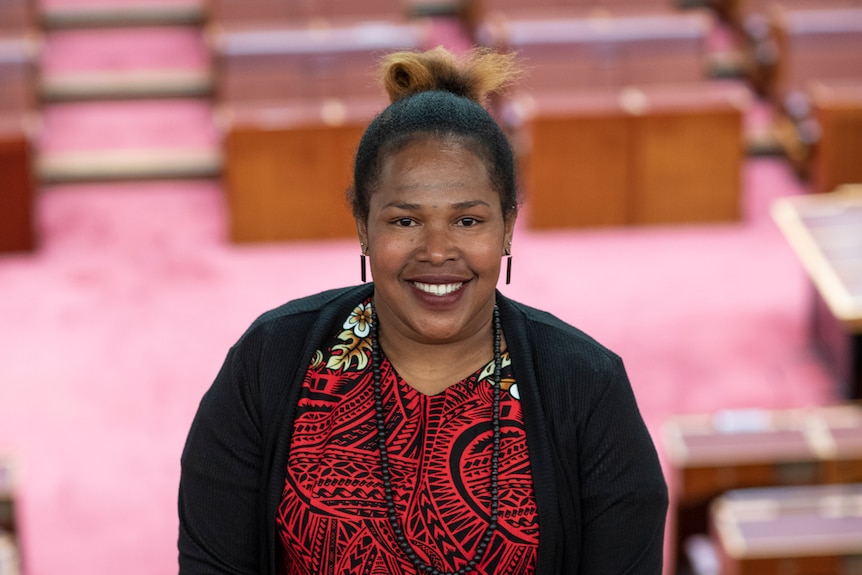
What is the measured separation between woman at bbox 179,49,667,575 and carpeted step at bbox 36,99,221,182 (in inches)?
99.3

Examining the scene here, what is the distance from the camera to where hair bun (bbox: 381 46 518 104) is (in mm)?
737

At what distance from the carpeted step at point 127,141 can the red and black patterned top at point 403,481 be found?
2521mm

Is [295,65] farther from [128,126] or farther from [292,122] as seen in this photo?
[128,126]

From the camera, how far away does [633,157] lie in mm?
2973

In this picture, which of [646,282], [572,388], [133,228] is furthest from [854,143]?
[572,388]

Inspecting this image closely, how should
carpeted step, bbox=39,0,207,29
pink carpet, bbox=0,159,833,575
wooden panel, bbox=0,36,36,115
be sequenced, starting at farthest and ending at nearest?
carpeted step, bbox=39,0,207,29 → wooden panel, bbox=0,36,36,115 → pink carpet, bbox=0,159,833,575

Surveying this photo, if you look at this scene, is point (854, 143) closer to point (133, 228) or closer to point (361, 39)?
point (361, 39)

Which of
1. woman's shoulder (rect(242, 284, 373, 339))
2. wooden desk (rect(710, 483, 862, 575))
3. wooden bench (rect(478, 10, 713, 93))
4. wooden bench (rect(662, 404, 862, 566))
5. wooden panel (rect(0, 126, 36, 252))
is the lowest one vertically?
wooden desk (rect(710, 483, 862, 575))

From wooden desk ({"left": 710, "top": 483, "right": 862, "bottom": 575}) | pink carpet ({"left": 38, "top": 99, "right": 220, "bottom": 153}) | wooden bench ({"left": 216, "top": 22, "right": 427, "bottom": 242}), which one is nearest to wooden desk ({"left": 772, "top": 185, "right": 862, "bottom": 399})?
wooden desk ({"left": 710, "top": 483, "right": 862, "bottom": 575})

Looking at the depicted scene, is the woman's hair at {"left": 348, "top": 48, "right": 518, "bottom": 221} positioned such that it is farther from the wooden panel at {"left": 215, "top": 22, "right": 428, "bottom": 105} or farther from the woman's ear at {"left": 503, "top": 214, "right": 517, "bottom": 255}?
the wooden panel at {"left": 215, "top": 22, "right": 428, "bottom": 105}

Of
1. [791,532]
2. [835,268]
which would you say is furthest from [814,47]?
[791,532]

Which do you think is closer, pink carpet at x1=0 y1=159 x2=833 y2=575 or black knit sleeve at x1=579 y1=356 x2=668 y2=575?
black knit sleeve at x1=579 y1=356 x2=668 y2=575

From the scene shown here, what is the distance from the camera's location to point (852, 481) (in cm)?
167

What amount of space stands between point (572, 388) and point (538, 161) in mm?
2262
